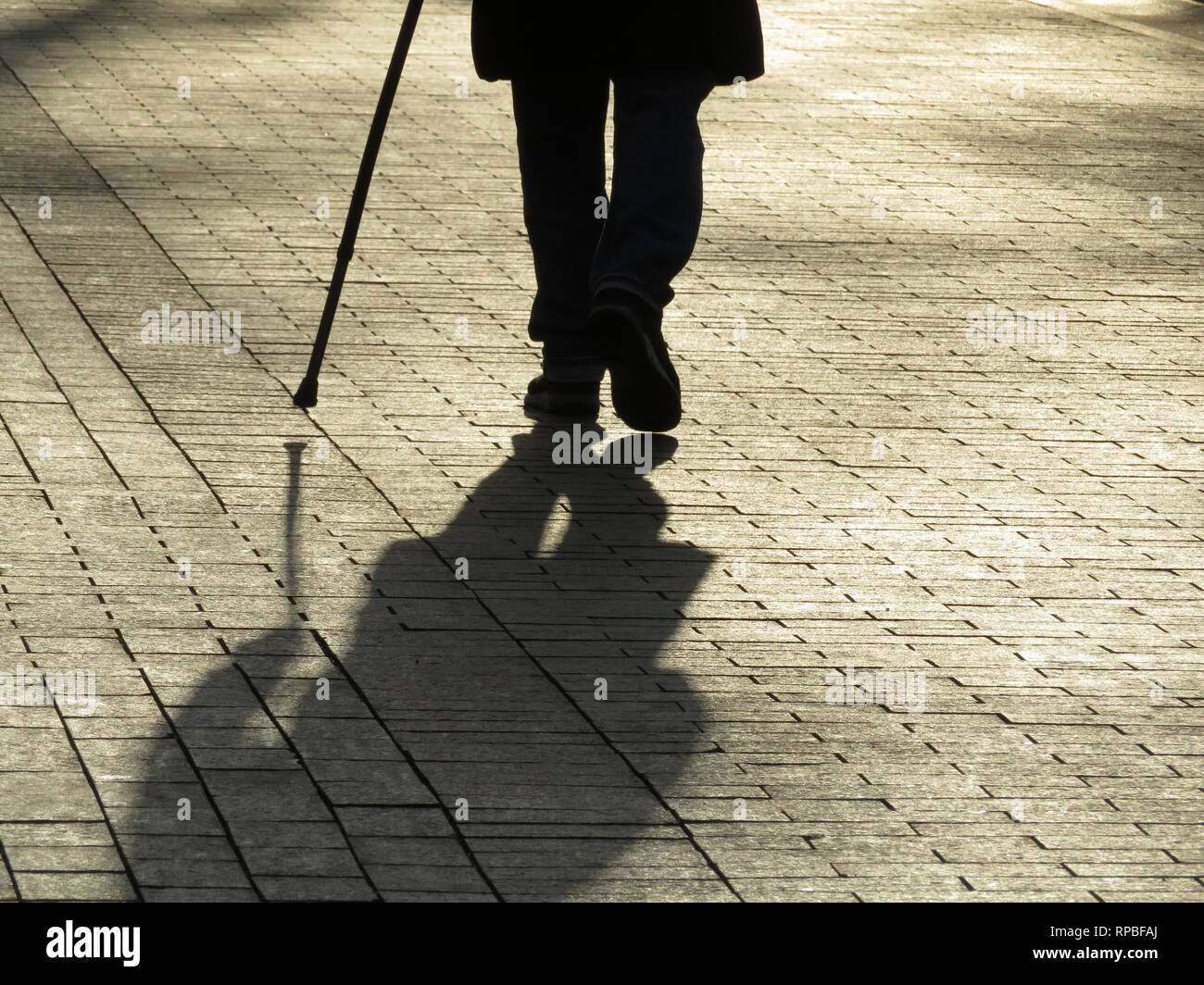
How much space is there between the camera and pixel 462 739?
4344mm

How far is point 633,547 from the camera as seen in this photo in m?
5.64

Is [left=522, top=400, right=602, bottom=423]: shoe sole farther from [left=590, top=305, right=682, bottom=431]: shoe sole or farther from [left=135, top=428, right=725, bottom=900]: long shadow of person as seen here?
[left=135, top=428, right=725, bottom=900]: long shadow of person

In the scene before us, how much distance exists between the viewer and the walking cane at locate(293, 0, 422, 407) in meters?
6.55

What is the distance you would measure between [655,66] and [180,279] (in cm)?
258

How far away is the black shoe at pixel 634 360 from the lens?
5961 mm

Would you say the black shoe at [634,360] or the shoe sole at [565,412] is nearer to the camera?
the black shoe at [634,360]

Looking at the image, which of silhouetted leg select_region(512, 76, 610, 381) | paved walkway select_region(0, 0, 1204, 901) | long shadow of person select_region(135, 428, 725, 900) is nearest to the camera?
long shadow of person select_region(135, 428, 725, 900)

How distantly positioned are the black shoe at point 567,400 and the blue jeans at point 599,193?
1.5 inches

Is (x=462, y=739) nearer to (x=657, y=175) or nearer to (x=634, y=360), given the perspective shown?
(x=634, y=360)

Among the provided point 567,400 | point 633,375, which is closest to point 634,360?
point 633,375

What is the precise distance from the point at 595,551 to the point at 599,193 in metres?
1.62

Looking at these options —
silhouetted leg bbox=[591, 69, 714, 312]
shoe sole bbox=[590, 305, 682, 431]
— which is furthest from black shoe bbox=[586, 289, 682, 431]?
silhouetted leg bbox=[591, 69, 714, 312]

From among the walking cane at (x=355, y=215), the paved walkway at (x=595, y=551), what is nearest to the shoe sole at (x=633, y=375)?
the paved walkway at (x=595, y=551)

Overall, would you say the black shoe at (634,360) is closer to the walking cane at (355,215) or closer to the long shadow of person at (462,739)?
the long shadow of person at (462,739)
